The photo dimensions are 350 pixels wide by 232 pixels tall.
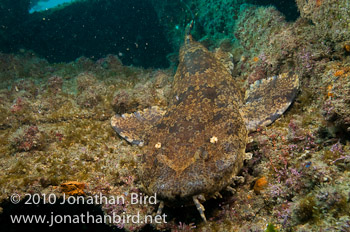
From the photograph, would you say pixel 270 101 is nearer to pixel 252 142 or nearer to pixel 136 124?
pixel 252 142

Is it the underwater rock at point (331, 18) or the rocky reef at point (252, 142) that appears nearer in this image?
the rocky reef at point (252, 142)

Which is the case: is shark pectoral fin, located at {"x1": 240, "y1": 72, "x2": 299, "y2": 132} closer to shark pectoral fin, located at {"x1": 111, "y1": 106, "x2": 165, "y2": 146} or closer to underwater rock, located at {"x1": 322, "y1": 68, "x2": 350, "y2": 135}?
underwater rock, located at {"x1": 322, "y1": 68, "x2": 350, "y2": 135}

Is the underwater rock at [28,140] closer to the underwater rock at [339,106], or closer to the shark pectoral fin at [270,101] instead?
the shark pectoral fin at [270,101]

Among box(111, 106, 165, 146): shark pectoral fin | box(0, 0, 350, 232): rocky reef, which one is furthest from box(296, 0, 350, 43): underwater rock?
box(111, 106, 165, 146): shark pectoral fin

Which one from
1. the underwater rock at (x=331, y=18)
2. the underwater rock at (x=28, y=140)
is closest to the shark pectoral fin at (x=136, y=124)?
the underwater rock at (x=28, y=140)

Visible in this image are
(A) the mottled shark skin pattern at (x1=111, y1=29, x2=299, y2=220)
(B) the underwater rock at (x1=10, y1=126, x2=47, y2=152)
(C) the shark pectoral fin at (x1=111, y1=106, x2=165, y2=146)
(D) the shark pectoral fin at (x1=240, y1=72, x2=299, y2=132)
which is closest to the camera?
(A) the mottled shark skin pattern at (x1=111, y1=29, x2=299, y2=220)

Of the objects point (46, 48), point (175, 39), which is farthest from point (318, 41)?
point (46, 48)

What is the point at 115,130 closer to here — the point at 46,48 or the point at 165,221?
the point at 165,221
